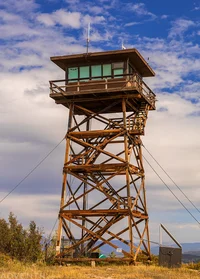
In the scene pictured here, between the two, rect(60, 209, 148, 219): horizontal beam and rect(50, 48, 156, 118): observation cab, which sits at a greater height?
rect(50, 48, 156, 118): observation cab

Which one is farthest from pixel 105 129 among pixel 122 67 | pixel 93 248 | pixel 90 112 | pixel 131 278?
pixel 131 278

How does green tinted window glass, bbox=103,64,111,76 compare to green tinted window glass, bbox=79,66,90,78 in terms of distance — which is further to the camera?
green tinted window glass, bbox=79,66,90,78

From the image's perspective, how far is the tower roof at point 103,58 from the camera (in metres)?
34.2

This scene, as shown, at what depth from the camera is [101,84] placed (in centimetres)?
3469

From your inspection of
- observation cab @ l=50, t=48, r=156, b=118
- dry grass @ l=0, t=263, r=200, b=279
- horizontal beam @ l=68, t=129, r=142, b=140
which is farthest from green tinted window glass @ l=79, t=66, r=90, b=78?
dry grass @ l=0, t=263, r=200, b=279

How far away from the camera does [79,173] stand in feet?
116

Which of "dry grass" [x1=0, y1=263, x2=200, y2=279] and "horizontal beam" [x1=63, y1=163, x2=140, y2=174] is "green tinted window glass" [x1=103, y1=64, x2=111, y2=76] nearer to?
"horizontal beam" [x1=63, y1=163, x2=140, y2=174]

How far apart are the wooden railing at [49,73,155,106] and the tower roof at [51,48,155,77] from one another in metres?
1.21

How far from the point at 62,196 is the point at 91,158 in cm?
327

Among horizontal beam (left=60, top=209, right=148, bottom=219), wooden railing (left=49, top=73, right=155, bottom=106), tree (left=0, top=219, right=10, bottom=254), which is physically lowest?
tree (left=0, top=219, right=10, bottom=254)

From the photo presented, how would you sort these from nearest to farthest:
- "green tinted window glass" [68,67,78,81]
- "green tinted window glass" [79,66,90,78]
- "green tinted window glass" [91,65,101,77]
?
"green tinted window glass" [91,65,101,77] < "green tinted window glass" [79,66,90,78] < "green tinted window glass" [68,67,78,81]

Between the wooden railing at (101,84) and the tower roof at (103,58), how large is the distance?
1.21m

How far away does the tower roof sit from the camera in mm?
34188

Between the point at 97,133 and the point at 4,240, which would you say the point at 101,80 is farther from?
the point at 4,240
